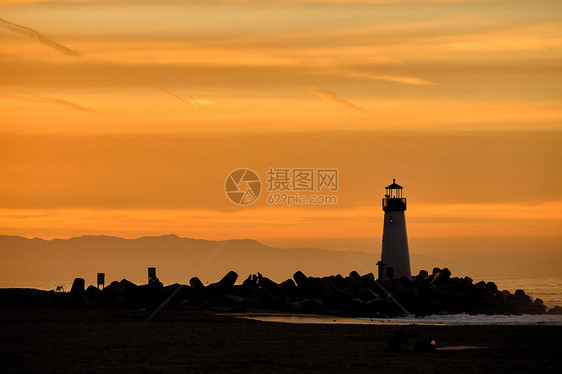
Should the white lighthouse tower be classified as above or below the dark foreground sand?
above

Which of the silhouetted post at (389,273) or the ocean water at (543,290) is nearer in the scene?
the silhouetted post at (389,273)

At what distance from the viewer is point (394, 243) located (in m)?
50.8

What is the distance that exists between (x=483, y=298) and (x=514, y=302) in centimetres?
414

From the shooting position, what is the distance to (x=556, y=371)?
62.0 feet

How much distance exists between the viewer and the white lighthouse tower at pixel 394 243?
5088cm

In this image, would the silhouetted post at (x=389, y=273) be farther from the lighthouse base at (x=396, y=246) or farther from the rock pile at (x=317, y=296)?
the rock pile at (x=317, y=296)

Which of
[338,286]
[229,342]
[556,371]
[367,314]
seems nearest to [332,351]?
[229,342]

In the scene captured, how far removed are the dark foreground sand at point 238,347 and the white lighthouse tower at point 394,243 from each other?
2072 centimetres

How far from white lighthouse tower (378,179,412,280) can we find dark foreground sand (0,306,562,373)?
816 inches

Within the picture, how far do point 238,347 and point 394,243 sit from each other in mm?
28976

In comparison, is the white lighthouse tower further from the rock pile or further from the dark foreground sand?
the dark foreground sand

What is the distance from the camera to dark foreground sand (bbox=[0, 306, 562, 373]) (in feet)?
62.8

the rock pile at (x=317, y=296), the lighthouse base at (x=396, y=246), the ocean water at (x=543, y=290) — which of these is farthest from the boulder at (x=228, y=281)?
the ocean water at (x=543, y=290)

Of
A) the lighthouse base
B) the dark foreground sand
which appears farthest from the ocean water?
the dark foreground sand
